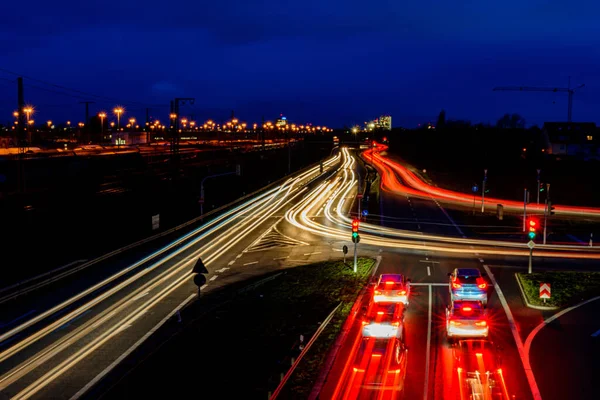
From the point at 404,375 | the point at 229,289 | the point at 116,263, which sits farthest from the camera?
Result: the point at 116,263

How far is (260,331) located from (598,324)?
12.8 meters

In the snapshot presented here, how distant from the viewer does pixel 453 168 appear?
9856cm

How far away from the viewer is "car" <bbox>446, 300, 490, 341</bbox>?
60.5 feet

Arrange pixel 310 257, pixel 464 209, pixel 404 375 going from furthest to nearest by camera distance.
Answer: pixel 464 209
pixel 310 257
pixel 404 375

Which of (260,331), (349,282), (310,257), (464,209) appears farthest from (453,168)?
(260,331)

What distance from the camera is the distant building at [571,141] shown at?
100625 mm

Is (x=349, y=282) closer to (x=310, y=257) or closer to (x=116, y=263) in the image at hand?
(x=310, y=257)

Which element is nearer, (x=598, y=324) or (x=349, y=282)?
(x=598, y=324)

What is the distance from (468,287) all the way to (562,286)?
6.03 m

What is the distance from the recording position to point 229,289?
93.4ft

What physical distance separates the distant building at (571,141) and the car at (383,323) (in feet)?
304

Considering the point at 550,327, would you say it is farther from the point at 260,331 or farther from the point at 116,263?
the point at 116,263

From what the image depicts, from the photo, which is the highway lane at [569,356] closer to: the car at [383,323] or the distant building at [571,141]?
the car at [383,323]

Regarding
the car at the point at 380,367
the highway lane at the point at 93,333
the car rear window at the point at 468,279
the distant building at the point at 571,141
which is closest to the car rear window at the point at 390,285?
the car rear window at the point at 468,279
